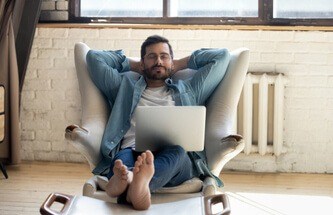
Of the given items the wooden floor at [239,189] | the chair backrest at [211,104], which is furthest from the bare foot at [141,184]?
the wooden floor at [239,189]

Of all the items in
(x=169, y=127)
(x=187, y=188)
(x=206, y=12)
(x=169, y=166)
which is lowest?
(x=187, y=188)

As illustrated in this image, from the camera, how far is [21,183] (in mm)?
3693

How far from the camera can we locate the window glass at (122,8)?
4.13 m

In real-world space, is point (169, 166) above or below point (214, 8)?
below

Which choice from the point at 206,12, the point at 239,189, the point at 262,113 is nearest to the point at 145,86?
the point at 239,189

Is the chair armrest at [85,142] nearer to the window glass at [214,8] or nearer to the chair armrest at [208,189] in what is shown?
the chair armrest at [208,189]

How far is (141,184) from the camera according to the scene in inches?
83.6

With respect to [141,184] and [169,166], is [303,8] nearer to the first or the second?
[169,166]

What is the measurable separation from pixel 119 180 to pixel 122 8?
7.43ft

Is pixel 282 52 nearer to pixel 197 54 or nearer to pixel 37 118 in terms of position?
pixel 197 54

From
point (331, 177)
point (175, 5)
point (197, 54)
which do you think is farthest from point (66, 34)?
point (331, 177)

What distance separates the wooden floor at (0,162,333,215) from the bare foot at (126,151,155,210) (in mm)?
1124

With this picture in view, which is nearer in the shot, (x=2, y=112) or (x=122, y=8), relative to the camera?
(x=2, y=112)

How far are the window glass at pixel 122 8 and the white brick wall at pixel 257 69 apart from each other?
0.57 ft
